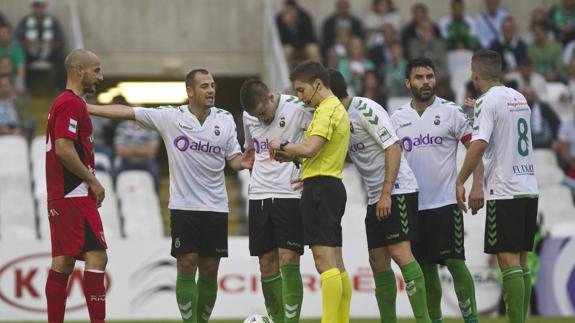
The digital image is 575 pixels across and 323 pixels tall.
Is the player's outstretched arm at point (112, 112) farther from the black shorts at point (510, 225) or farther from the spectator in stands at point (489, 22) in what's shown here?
the spectator in stands at point (489, 22)

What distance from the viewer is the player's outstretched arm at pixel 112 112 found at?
12.3 m

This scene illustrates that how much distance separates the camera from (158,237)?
1917 cm

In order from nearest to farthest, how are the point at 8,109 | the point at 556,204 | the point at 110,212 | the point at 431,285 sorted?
the point at 431,285 → the point at 110,212 → the point at 556,204 → the point at 8,109

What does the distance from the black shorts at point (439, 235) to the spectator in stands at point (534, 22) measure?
11620 millimetres

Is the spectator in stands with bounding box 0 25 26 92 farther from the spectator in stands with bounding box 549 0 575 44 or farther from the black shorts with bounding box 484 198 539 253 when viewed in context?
the black shorts with bounding box 484 198 539 253

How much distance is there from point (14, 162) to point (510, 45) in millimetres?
8872

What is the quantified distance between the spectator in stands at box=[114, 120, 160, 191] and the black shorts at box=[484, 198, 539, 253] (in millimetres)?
8988

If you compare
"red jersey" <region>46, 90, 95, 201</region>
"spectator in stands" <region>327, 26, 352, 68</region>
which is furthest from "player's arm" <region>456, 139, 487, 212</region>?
"spectator in stands" <region>327, 26, 352, 68</region>

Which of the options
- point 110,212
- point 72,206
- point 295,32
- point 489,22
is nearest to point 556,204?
point 489,22

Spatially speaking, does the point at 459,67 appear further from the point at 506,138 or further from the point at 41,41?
the point at 506,138

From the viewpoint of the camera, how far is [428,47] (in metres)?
23.3

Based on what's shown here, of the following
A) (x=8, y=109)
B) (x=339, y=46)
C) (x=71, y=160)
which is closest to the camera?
(x=71, y=160)

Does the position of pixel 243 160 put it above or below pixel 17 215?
above

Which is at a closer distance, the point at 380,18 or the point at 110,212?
the point at 110,212
